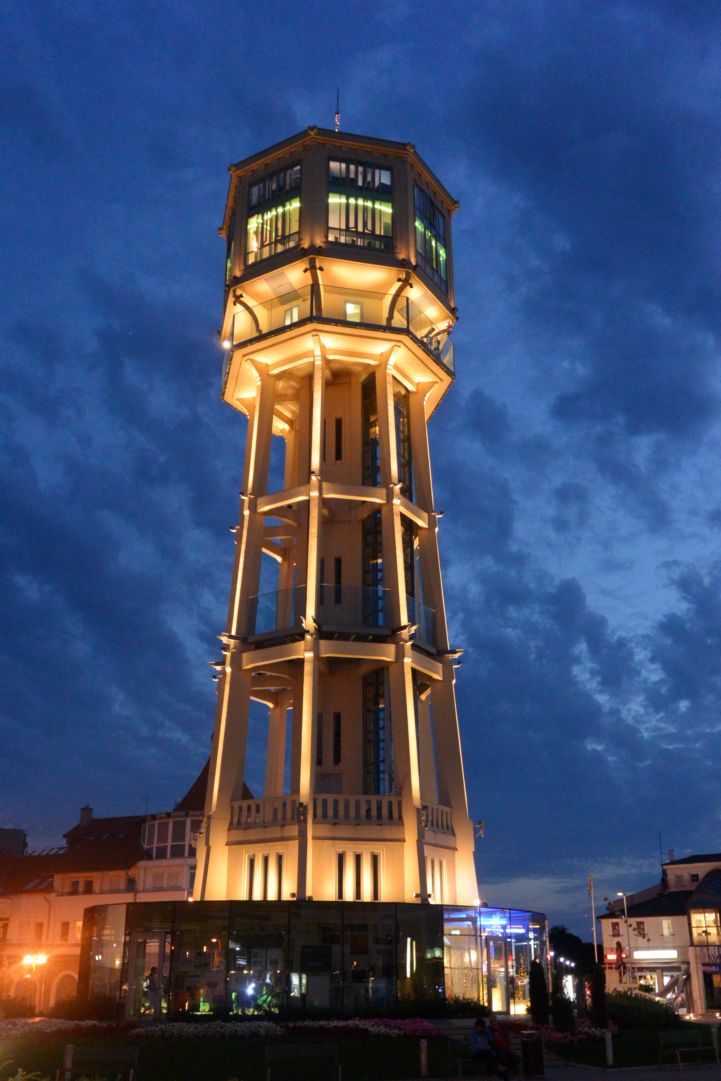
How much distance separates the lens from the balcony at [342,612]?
41.8 m

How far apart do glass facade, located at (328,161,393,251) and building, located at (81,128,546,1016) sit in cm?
11

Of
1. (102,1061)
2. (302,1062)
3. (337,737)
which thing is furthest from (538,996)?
(102,1061)

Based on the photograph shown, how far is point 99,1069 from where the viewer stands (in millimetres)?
23078

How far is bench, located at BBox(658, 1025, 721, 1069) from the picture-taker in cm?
3048

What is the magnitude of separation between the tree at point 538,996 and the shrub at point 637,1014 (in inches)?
186

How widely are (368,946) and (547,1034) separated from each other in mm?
6067

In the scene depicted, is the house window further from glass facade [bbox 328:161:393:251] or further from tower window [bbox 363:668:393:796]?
tower window [bbox 363:668:393:796]

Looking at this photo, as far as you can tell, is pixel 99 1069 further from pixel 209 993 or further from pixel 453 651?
pixel 453 651

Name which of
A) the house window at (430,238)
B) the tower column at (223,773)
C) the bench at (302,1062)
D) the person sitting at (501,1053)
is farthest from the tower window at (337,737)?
the house window at (430,238)

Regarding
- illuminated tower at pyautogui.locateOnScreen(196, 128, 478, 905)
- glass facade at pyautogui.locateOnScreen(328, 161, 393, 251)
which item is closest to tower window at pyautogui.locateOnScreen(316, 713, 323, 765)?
illuminated tower at pyautogui.locateOnScreen(196, 128, 478, 905)

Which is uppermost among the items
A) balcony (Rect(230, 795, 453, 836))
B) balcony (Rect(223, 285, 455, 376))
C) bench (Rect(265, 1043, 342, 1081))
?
balcony (Rect(223, 285, 455, 376))

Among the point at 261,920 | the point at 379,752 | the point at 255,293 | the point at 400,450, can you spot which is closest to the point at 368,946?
the point at 261,920

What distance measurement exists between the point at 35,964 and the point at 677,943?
157ft

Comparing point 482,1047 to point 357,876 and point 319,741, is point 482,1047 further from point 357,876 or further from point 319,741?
point 319,741
